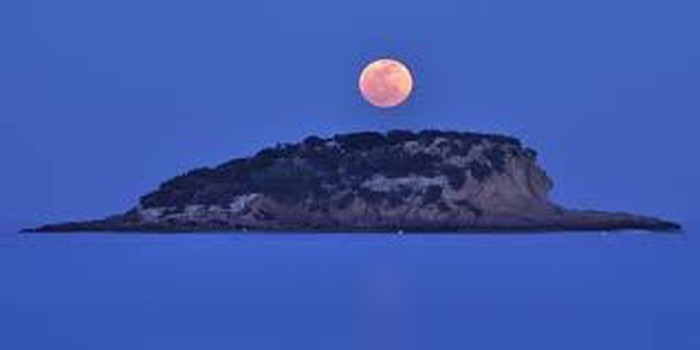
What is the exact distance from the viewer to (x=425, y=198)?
10131 cm

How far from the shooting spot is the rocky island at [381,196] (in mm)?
100062

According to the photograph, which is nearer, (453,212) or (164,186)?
(453,212)

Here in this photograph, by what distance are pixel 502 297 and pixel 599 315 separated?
5.68m

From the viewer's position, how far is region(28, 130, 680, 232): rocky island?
328ft

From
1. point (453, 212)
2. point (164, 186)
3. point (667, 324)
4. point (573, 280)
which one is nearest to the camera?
point (667, 324)

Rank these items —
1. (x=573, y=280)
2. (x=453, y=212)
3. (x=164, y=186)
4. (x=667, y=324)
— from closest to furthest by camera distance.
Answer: (x=667, y=324) < (x=573, y=280) < (x=453, y=212) < (x=164, y=186)

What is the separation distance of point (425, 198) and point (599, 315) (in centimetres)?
6818

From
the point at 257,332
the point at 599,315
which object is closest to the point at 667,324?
the point at 599,315

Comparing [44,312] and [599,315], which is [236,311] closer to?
[44,312]

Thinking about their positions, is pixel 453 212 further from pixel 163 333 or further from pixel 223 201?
pixel 163 333

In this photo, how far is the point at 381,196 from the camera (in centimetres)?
10200

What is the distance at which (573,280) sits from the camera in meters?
45.6

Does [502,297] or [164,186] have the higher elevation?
[164,186]

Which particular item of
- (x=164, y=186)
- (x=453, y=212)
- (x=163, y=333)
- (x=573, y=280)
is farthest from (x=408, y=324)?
(x=164, y=186)
